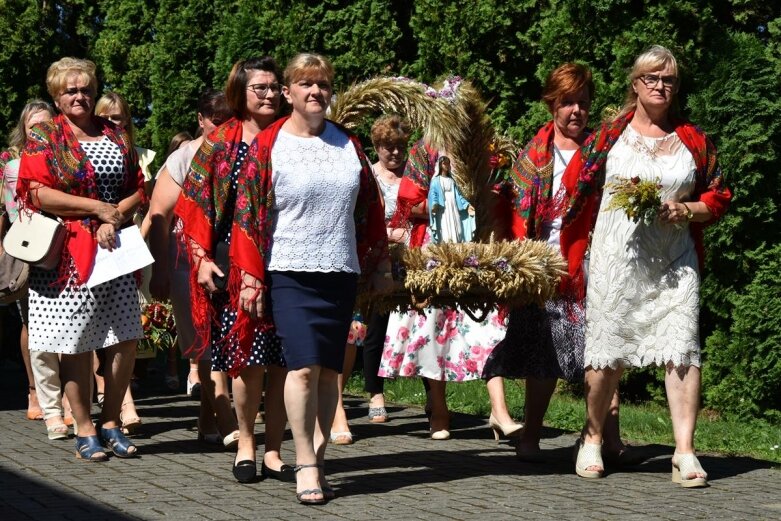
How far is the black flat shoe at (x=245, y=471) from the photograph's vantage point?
23.1ft

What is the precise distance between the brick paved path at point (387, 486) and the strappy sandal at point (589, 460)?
0.08 m

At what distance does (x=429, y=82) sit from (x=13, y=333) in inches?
183

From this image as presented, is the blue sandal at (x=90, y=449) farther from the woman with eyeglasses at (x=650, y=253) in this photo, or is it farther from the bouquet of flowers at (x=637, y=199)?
the bouquet of flowers at (x=637, y=199)

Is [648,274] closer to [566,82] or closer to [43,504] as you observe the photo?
[566,82]

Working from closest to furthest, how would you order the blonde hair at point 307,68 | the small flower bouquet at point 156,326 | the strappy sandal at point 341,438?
the blonde hair at point 307,68 → the strappy sandal at point 341,438 → the small flower bouquet at point 156,326

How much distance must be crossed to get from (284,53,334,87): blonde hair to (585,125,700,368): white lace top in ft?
5.33

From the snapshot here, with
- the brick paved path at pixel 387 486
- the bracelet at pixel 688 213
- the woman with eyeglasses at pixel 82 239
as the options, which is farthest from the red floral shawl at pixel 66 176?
the bracelet at pixel 688 213

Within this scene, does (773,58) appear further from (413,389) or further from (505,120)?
(413,389)

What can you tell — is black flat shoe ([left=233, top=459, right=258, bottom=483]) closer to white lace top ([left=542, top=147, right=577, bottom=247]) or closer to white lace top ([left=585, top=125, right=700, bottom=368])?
white lace top ([left=585, top=125, right=700, bottom=368])

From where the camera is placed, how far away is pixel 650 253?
719 cm

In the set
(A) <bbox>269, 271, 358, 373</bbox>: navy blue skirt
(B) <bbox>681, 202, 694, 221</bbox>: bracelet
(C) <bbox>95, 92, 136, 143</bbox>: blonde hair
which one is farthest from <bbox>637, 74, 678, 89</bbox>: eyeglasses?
(C) <bbox>95, 92, 136, 143</bbox>: blonde hair

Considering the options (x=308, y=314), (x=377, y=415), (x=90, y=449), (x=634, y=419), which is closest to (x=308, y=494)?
(x=308, y=314)

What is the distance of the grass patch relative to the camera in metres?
8.48

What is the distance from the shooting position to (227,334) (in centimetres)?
702
